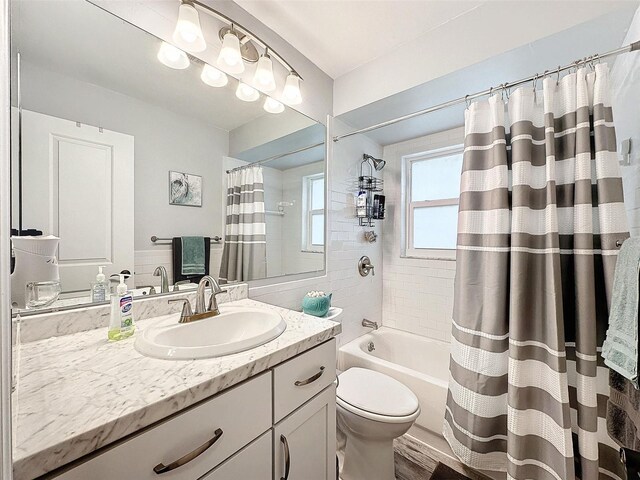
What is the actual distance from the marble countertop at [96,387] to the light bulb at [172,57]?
1113 mm

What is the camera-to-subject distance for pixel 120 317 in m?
0.86

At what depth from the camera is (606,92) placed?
3.53ft

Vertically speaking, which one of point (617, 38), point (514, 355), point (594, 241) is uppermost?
point (617, 38)

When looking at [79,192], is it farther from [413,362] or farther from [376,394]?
[413,362]

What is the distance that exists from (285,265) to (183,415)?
113 centimetres

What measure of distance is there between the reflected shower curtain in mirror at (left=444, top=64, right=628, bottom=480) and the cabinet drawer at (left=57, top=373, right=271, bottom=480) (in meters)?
1.07

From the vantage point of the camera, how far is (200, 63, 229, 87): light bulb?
4.09 feet

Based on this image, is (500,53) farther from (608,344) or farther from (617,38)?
(608,344)

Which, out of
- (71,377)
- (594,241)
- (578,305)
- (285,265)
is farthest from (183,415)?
(594,241)

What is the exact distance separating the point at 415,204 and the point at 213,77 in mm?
1875

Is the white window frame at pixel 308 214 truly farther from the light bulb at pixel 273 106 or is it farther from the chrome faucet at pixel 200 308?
the chrome faucet at pixel 200 308

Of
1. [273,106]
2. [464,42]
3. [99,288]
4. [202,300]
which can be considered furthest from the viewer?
[273,106]

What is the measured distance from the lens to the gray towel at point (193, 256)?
1188mm

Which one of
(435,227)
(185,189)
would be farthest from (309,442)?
(435,227)
